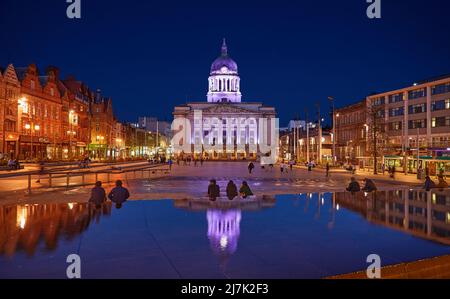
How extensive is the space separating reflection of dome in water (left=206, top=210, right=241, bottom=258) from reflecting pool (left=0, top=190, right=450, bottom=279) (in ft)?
0.09

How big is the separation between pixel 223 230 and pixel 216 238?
1195 millimetres

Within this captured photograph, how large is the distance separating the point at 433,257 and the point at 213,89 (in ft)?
588

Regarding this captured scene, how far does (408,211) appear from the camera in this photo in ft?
58.5

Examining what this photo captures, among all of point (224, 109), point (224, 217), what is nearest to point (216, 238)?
point (224, 217)

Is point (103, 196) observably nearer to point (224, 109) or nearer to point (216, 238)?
point (216, 238)

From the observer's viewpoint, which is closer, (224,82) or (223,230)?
(223,230)

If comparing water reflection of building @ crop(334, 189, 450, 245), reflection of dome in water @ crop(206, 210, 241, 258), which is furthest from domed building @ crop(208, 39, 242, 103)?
reflection of dome in water @ crop(206, 210, 241, 258)

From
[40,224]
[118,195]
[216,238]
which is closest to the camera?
[216,238]

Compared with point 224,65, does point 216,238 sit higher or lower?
lower

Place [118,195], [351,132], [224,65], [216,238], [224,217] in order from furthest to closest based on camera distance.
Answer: [224,65], [351,132], [118,195], [224,217], [216,238]

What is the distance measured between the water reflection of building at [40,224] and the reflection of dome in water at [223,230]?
3976 millimetres

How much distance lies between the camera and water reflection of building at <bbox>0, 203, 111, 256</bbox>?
11.2m

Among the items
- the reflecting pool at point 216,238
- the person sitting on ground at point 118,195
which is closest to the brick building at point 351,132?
the person sitting on ground at point 118,195

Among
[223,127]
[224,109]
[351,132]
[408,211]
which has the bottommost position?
[408,211]
